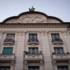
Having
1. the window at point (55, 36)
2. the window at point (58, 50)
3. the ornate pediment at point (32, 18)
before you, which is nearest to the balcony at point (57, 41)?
the window at point (55, 36)

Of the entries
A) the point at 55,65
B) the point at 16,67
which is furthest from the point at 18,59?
the point at 55,65

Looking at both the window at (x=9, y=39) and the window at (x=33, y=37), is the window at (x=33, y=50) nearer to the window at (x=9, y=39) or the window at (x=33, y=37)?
the window at (x=33, y=37)

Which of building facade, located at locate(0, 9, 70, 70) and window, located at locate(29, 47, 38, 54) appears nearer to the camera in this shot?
building facade, located at locate(0, 9, 70, 70)

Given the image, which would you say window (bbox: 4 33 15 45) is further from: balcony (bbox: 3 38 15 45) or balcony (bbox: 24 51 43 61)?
balcony (bbox: 24 51 43 61)

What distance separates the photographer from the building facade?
18.8m

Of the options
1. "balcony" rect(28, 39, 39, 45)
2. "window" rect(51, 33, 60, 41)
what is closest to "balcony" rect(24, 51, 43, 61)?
"balcony" rect(28, 39, 39, 45)

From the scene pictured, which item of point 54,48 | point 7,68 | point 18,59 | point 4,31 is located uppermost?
point 4,31

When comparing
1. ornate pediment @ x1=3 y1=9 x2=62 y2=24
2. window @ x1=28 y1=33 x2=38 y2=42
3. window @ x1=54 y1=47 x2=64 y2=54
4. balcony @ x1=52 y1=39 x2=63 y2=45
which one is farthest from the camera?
ornate pediment @ x1=3 y1=9 x2=62 y2=24

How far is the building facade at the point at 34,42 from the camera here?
18844 mm

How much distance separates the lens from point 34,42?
70.0 ft

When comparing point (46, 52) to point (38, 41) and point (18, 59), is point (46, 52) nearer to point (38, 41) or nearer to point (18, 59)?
point (38, 41)

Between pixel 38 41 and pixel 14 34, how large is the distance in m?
3.75

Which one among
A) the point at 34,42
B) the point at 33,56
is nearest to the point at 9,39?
the point at 34,42

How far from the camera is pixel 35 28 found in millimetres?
23344
